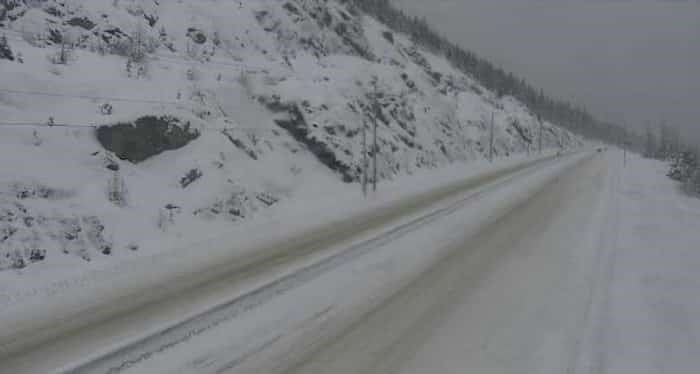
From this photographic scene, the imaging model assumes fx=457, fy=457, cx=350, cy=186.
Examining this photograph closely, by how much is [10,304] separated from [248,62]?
20894 millimetres

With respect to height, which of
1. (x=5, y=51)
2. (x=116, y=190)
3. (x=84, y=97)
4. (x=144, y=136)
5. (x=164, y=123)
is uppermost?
(x=5, y=51)

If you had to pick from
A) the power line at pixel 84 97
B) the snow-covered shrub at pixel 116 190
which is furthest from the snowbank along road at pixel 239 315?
the power line at pixel 84 97

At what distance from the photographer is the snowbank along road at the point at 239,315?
5.30 meters

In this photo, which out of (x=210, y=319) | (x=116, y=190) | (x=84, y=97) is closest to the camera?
(x=210, y=319)

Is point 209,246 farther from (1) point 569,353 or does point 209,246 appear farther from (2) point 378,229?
(1) point 569,353

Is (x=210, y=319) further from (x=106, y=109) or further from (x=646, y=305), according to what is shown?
(x=106, y=109)

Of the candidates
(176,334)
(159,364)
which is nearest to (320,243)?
(176,334)

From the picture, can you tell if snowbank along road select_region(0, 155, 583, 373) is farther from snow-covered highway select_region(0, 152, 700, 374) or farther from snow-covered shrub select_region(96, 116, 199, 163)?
snow-covered shrub select_region(96, 116, 199, 163)

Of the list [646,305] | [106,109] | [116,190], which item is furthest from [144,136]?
[646,305]

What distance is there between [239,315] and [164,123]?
9845 millimetres

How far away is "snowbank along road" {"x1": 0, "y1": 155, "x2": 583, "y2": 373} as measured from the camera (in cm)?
530

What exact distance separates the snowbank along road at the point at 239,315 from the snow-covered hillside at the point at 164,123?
3215 millimetres

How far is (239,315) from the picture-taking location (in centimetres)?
653

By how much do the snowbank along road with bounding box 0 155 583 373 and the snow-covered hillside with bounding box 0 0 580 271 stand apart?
10.5 feet
